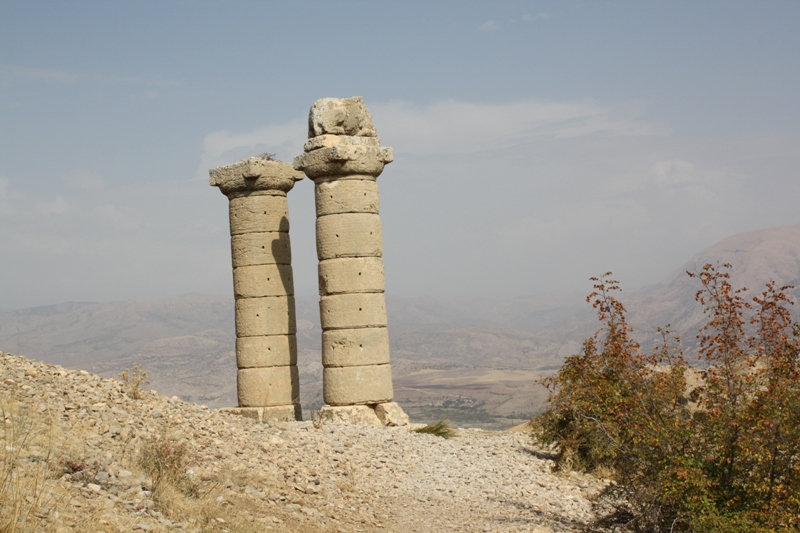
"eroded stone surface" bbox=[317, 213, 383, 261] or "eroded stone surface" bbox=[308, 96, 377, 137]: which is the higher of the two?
"eroded stone surface" bbox=[308, 96, 377, 137]

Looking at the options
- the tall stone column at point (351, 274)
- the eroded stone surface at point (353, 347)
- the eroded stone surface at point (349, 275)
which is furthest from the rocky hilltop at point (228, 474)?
the eroded stone surface at point (349, 275)

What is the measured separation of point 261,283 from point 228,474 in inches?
360

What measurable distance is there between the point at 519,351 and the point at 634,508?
137055 mm

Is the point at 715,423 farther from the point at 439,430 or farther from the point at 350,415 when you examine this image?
the point at 350,415

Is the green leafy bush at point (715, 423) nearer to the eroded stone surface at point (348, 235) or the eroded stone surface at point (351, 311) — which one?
the eroded stone surface at point (351, 311)

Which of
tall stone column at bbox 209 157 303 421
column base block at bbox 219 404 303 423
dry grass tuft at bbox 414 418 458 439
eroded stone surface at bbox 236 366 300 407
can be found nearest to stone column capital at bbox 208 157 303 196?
tall stone column at bbox 209 157 303 421

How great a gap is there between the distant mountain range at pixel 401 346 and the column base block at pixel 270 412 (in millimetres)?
39108

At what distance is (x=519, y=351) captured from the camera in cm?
14475

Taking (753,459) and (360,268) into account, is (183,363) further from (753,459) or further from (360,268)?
(753,459)

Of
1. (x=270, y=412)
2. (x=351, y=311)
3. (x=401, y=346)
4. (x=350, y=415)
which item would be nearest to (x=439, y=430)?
(x=350, y=415)

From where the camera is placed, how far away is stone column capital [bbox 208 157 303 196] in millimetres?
19297

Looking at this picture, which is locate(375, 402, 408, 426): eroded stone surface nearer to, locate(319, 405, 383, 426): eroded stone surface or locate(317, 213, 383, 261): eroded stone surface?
Answer: locate(319, 405, 383, 426): eroded stone surface

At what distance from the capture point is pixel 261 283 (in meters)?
19.5

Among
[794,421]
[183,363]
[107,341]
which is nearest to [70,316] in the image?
[107,341]
